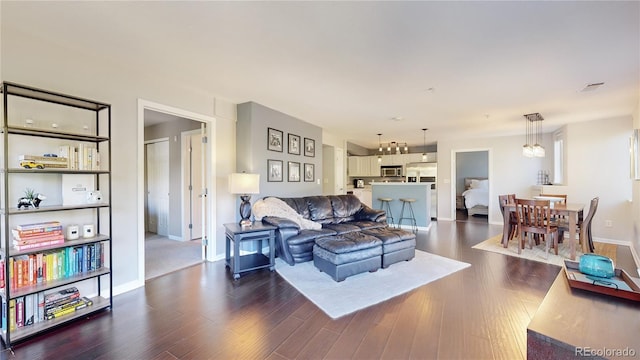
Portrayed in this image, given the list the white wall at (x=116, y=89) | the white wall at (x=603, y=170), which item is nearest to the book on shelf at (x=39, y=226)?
the white wall at (x=116, y=89)

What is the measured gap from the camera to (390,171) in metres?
9.43

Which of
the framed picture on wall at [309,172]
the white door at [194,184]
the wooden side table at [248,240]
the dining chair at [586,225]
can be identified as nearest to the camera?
the wooden side table at [248,240]

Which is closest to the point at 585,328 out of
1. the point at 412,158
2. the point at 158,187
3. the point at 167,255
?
the point at 167,255

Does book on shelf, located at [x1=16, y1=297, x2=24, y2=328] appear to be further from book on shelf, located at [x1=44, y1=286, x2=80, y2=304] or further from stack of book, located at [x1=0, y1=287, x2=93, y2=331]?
book on shelf, located at [x1=44, y1=286, x2=80, y2=304]

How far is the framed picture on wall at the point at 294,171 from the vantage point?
5.12 m

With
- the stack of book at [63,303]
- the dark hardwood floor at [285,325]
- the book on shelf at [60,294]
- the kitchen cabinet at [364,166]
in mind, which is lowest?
the dark hardwood floor at [285,325]

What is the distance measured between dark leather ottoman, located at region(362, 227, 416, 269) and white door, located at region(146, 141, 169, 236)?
4.33 m

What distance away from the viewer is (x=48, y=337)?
2.10 metres

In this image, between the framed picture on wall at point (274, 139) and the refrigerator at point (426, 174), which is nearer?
the framed picture on wall at point (274, 139)

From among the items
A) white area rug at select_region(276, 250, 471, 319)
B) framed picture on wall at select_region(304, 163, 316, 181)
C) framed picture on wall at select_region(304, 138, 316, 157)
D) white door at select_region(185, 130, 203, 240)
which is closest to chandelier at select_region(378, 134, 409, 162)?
framed picture on wall at select_region(304, 138, 316, 157)

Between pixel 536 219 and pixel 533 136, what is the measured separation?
365 cm

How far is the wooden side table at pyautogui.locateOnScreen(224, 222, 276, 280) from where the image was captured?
3.33 metres

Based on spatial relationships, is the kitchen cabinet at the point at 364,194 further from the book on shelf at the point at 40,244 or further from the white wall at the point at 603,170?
the book on shelf at the point at 40,244

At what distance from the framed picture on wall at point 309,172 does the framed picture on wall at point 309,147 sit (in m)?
0.24
